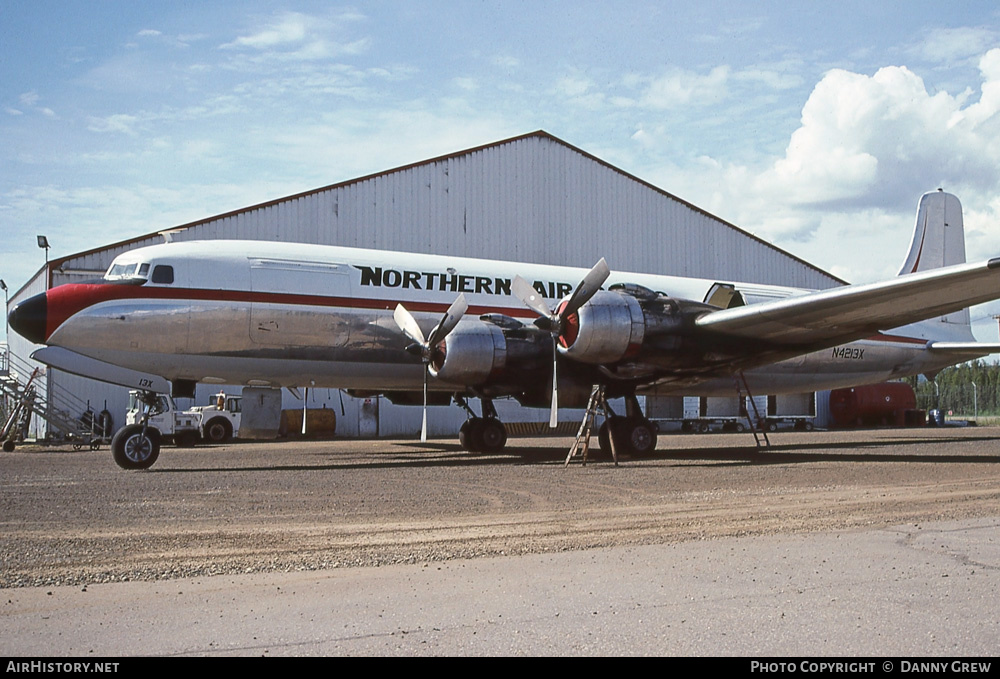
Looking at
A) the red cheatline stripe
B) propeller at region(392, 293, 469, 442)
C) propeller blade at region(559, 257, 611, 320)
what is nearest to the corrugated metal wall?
the red cheatline stripe

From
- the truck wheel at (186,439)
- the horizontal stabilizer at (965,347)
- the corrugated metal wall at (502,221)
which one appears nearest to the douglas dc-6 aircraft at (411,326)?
the horizontal stabilizer at (965,347)

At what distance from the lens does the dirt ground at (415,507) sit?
699 cm

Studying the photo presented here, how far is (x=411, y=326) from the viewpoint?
16.9 metres

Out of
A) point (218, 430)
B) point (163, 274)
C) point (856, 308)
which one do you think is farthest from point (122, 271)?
point (218, 430)

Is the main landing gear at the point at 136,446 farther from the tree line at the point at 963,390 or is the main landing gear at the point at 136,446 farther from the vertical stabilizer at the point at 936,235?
the tree line at the point at 963,390

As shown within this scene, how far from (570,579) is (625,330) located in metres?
10.1

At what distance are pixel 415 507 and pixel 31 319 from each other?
8.79 metres

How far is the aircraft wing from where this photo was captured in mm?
14469

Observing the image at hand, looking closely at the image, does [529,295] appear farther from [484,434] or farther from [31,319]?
[31,319]

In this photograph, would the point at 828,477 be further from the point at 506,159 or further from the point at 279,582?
the point at 506,159

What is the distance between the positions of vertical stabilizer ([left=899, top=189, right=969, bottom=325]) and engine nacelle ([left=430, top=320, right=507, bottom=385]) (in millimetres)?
14245

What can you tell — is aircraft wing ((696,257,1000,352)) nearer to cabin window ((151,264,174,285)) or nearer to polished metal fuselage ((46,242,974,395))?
polished metal fuselage ((46,242,974,395))

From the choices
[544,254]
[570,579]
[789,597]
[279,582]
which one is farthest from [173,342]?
→ [544,254]

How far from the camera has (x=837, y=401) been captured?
136ft
